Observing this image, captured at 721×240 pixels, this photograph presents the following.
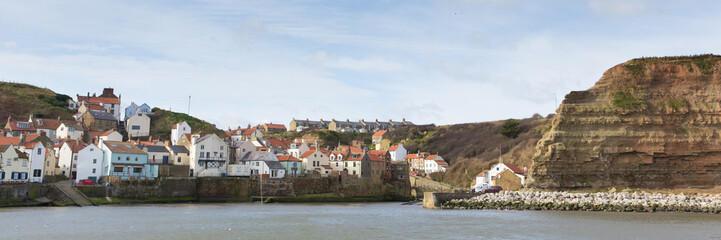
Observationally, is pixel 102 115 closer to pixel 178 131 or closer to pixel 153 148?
pixel 178 131

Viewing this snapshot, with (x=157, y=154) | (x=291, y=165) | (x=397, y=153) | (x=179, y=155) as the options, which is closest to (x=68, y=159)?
(x=157, y=154)

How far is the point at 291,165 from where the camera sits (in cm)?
7225

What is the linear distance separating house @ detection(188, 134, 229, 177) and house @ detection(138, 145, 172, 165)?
9.22 feet

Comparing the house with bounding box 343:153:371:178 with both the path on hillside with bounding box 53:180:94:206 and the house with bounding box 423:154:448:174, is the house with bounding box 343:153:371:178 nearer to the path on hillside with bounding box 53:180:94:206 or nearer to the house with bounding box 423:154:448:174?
the house with bounding box 423:154:448:174

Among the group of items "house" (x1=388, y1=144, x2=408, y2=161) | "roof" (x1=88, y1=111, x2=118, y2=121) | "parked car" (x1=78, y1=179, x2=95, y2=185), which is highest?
"roof" (x1=88, y1=111, x2=118, y2=121)

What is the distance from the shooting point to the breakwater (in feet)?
149

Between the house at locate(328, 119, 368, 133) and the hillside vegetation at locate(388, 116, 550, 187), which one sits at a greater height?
the house at locate(328, 119, 368, 133)

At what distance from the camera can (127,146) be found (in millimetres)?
63562

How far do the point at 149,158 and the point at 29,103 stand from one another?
43843mm

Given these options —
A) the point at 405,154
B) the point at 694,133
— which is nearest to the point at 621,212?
the point at 694,133

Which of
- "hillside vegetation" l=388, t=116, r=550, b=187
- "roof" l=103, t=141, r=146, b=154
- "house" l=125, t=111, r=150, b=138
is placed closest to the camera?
"roof" l=103, t=141, r=146, b=154

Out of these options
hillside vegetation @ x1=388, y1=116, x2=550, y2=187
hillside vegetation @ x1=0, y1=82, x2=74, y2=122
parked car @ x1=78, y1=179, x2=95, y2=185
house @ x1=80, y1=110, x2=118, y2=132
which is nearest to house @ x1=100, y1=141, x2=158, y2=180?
parked car @ x1=78, y1=179, x2=95, y2=185

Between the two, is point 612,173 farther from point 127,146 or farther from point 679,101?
point 127,146

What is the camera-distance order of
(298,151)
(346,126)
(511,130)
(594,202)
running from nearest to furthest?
(594,202) → (298,151) → (511,130) → (346,126)
